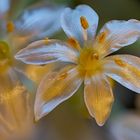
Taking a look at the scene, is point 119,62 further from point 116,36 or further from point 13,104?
point 13,104

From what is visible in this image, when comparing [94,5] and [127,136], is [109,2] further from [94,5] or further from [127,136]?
[127,136]

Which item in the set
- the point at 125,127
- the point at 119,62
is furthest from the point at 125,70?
the point at 125,127

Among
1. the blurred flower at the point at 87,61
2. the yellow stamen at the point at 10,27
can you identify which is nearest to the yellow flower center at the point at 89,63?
the blurred flower at the point at 87,61

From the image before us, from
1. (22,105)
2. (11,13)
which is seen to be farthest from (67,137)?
(11,13)

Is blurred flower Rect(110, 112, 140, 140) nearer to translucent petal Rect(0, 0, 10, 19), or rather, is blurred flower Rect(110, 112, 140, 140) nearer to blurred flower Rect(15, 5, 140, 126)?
blurred flower Rect(15, 5, 140, 126)

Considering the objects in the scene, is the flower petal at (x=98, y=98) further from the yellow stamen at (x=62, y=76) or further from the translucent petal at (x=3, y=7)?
the translucent petal at (x=3, y=7)

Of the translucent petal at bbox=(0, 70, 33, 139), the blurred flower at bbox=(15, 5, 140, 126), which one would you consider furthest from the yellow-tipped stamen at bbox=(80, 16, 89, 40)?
the translucent petal at bbox=(0, 70, 33, 139)
